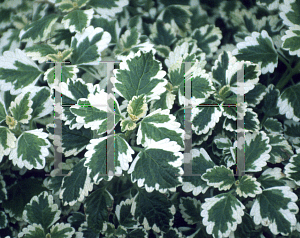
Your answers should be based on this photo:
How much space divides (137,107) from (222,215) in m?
A: 0.42

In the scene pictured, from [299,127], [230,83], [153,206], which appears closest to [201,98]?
[230,83]

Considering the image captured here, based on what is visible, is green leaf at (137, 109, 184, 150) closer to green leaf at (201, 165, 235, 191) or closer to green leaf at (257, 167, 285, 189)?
green leaf at (201, 165, 235, 191)

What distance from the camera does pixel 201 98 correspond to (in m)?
0.92

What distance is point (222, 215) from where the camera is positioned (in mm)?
911

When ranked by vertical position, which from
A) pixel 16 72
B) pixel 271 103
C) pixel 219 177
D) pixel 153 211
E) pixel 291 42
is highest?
pixel 291 42

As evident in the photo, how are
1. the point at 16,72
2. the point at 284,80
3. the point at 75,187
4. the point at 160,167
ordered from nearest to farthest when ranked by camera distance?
the point at 160,167
the point at 75,187
the point at 16,72
the point at 284,80

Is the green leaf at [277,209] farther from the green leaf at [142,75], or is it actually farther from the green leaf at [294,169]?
the green leaf at [142,75]

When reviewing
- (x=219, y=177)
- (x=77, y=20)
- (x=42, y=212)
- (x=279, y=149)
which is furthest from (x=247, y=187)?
(x=77, y=20)

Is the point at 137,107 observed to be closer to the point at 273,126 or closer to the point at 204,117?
the point at 204,117

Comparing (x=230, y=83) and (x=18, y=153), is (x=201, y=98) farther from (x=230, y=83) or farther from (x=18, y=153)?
(x=18, y=153)

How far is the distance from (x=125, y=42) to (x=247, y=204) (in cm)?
76

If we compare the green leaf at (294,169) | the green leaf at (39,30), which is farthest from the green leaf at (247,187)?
the green leaf at (39,30)

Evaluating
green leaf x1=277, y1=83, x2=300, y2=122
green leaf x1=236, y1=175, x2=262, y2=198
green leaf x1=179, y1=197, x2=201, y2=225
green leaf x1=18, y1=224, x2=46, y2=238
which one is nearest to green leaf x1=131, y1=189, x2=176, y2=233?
green leaf x1=179, y1=197, x2=201, y2=225

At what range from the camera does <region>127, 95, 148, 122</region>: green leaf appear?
85 centimetres
